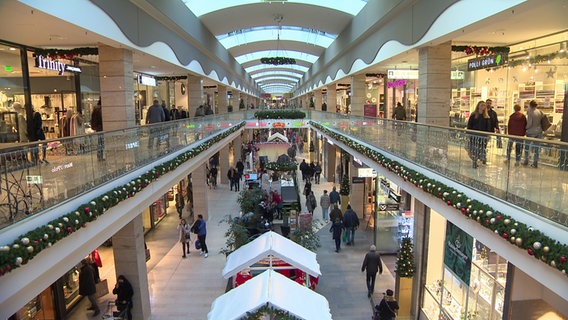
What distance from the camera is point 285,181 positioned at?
20234mm

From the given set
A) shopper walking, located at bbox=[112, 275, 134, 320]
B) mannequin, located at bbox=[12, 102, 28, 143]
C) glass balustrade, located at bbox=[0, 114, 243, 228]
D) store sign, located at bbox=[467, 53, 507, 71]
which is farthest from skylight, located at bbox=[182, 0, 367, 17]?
shopper walking, located at bbox=[112, 275, 134, 320]

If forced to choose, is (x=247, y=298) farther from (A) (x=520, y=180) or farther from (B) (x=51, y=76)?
(B) (x=51, y=76)

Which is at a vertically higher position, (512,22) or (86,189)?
(512,22)

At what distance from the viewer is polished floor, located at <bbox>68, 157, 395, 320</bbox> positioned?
11.1 meters

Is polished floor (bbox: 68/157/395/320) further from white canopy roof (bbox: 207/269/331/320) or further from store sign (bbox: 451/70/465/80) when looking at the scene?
store sign (bbox: 451/70/465/80)

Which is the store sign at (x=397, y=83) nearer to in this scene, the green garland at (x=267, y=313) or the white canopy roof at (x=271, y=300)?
the white canopy roof at (x=271, y=300)

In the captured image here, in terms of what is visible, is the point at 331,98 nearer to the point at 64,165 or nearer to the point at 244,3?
the point at 244,3

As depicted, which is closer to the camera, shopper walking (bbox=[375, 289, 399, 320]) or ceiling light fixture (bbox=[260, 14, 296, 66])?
shopper walking (bbox=[375, 289, 399, 320])

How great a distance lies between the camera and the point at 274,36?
92.9 feet

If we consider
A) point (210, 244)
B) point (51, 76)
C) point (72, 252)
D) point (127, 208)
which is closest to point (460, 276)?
point (127, 208)

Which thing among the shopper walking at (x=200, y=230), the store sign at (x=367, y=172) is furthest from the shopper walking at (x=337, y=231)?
the shopper walking at (x=200, y=230)

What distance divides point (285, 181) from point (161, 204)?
247 inches

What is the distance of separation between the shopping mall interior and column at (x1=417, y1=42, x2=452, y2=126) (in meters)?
0.04

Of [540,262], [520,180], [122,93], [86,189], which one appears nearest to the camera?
[540,262]
